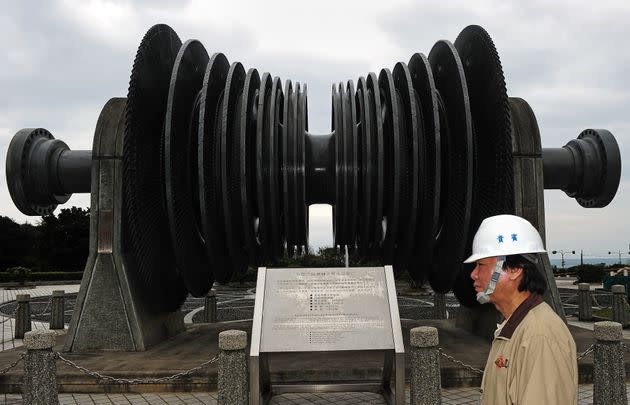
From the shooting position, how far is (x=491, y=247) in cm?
216

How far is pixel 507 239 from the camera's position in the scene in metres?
2.13

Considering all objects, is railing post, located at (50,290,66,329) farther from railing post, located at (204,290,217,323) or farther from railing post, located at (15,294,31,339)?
railing post, located at (204,290,217,323)

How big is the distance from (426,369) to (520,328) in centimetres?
305

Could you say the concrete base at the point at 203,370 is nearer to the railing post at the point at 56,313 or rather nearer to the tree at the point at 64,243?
the railing post at the point at 56,313

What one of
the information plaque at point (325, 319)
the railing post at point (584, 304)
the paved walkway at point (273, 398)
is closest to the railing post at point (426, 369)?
the information plaque at point (325, 319)

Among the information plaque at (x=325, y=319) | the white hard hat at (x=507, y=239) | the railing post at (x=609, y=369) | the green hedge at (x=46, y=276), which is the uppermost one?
the white hard hat at (x=507, y=239)

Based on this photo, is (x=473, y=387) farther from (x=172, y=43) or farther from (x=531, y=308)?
(x=172, y=43)

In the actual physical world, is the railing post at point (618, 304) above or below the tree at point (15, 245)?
below

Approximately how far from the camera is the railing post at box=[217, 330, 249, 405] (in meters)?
4.66

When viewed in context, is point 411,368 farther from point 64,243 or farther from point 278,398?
point 64,243

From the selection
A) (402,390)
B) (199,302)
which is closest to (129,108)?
(402,390)

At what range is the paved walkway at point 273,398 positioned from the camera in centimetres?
611

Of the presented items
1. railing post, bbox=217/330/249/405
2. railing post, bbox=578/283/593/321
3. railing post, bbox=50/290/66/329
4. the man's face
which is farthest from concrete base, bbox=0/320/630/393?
railing post, bbox=578/283/593/321

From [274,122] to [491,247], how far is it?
6.03 m
